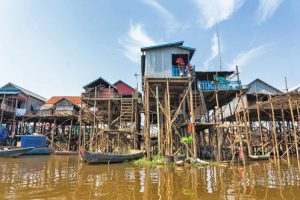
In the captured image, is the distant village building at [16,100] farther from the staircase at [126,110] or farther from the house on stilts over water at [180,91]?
the house on stilts over water at [180,91]

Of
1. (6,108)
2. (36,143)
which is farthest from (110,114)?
(6,108)

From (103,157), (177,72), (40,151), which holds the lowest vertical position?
(40,151)

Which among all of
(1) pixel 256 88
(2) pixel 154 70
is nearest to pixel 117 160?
(2) pixel 154 70

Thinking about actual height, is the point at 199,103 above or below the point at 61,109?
below

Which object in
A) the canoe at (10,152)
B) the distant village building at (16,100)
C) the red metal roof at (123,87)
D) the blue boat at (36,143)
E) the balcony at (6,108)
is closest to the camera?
the canoe at (10,152)

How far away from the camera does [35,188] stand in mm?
7812

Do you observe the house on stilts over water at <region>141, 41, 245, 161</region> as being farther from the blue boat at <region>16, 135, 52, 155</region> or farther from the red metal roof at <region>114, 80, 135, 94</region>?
the blue boat at <region>16, 135, 52, 155</region>

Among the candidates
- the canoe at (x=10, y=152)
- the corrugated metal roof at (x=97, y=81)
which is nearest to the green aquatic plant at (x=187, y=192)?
the canoe at (x=10, y=152)

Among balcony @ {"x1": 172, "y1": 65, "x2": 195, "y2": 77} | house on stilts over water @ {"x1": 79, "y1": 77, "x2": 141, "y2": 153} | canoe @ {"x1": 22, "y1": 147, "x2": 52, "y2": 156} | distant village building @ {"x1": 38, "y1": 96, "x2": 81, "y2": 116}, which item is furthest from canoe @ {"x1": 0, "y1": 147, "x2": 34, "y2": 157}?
balcony @ {"x1": 172, "y1": 65, "x2": 195, "y2": 77}

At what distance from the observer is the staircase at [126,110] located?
25628 millimetres

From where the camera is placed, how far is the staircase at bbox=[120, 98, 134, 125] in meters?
25.6

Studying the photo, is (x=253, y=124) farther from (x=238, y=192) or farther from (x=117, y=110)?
(x=238, y=192)

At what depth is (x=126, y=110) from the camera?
26000 millimetres

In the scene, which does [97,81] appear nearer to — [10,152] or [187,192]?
[10,152]
